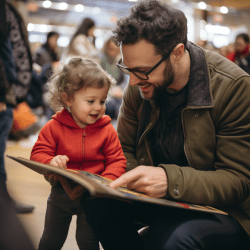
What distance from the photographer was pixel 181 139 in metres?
1.51

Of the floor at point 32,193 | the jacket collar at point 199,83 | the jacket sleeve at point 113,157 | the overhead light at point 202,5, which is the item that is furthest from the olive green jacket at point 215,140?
the overhead light at point 202,5

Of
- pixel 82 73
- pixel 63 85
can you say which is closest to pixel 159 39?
pixel 82 73

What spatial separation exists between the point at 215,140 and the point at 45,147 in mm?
772

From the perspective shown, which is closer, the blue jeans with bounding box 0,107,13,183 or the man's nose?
the man's nose

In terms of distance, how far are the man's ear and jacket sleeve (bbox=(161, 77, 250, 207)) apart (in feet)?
0.85

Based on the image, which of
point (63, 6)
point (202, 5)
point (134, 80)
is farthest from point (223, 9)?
point (134, 80)

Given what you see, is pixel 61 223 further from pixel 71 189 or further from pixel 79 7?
pixel 79 7

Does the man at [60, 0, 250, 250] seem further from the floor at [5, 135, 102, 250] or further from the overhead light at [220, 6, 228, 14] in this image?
the overhead light at [220, 6, 228, 14]

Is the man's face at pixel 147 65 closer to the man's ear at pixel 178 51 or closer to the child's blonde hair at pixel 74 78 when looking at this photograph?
the man's ear at pixel 178 51

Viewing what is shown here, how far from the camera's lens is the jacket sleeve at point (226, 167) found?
125 centimetres

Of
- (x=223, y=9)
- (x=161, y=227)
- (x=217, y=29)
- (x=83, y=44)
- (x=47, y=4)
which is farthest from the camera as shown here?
(x=217, y=29)

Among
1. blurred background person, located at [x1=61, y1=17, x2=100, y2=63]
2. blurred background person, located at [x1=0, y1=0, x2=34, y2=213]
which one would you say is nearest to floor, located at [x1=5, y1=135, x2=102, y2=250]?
blurred background person, located at [x1=0, y1=0, x2=34, y2=213]

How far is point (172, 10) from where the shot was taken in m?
1.46

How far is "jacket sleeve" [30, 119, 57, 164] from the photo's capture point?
1470mm
